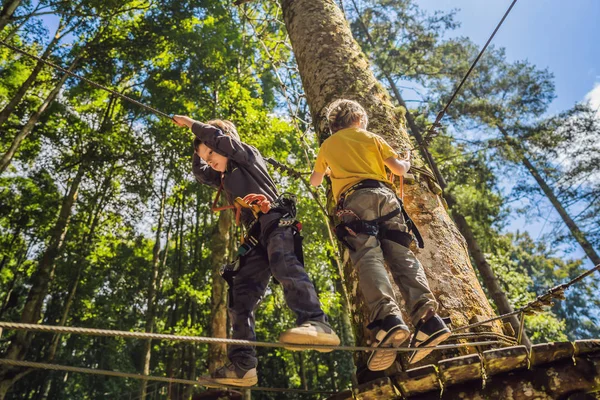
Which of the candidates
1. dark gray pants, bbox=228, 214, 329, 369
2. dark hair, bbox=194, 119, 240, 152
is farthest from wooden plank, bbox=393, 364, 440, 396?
dark hair, bbox=194, 119, 240, 152

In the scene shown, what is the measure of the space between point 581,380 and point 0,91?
15.1 meters

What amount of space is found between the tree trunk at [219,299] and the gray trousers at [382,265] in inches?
216

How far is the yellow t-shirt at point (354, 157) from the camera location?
7.38 feet

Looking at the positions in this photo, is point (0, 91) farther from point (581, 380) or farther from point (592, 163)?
point (592, 163)

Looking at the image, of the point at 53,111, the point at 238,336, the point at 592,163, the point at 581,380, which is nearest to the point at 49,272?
the point at 53,111

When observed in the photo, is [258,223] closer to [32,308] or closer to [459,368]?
[459,368]

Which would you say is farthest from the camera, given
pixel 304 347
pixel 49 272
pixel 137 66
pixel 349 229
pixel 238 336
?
pixel 137 66

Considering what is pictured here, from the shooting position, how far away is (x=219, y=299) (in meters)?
7.76

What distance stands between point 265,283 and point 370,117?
56.4 inches

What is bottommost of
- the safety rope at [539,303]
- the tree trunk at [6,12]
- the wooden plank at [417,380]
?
the wooden plank at [417,380]

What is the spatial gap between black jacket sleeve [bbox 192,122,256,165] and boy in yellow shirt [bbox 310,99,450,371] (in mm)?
488

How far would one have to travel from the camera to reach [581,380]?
169 cm

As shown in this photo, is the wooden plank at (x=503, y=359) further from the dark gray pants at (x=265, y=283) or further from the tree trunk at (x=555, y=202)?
the tree trunk at (x=555, y=202)

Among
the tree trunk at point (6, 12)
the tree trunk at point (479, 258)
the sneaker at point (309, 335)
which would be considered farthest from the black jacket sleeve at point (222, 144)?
the tree trunk at point (6, 12)
